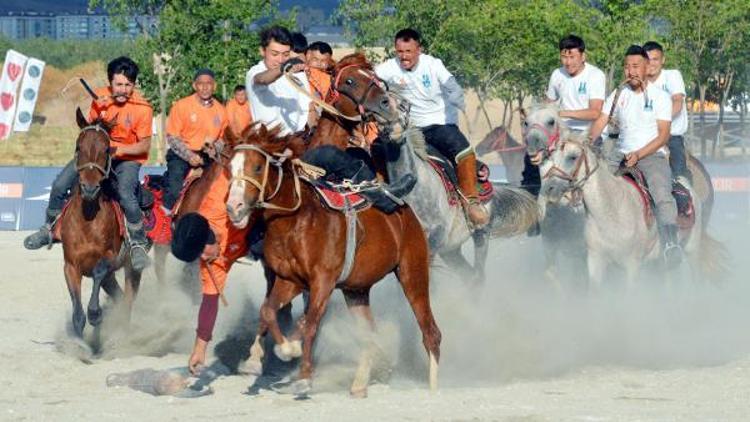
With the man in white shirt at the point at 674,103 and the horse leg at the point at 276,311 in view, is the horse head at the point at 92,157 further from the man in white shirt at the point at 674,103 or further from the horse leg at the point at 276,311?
the man in white shirt at the point at 674,103

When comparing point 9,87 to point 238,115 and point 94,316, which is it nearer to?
point 238,115

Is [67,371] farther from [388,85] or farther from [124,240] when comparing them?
[388,85]

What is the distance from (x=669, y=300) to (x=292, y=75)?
15.9 feet

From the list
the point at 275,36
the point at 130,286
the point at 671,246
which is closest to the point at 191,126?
the point at 130,286

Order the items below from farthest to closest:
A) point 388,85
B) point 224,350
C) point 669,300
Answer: point 669,300 → point 224,350 → point 388,85

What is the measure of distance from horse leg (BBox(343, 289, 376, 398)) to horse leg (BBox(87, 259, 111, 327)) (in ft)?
8.79

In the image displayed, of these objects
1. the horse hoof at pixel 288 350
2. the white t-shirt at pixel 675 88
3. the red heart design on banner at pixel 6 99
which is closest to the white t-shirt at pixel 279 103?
the horse hoof at pixel 288 350

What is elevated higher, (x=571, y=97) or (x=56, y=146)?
(x=571, y=97)

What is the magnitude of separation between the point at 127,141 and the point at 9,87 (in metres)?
26.9

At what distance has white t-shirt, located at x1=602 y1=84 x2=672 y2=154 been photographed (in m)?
14.2

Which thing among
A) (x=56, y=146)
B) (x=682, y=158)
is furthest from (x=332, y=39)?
(x=682, y=158)

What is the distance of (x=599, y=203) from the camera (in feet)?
44.5

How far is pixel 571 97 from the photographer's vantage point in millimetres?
14547

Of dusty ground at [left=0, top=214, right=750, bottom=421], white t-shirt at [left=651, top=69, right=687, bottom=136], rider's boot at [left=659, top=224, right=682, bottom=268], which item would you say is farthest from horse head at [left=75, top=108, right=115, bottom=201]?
white t-shirt at [left=651, top=69, right=687, bottom=136]
